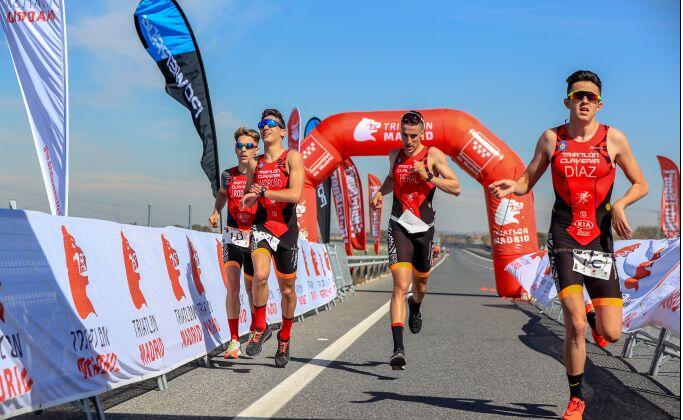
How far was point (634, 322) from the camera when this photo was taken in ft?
22.6

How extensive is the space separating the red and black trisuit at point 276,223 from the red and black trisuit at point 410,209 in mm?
985

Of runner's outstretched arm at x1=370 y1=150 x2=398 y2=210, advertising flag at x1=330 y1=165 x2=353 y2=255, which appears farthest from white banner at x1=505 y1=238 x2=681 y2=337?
advertising flag at x1=330 y1=165 x2=353 y2=255

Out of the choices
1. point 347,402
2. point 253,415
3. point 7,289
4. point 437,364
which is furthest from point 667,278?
point 7,289

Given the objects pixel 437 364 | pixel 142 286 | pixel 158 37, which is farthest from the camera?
pixel 158 37

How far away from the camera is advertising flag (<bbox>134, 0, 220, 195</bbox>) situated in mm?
13297

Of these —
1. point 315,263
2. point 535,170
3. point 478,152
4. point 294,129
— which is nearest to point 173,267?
point 535,170

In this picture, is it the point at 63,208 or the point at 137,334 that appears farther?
the point at 63,208

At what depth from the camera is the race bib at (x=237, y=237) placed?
7.88m

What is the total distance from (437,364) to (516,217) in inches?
410

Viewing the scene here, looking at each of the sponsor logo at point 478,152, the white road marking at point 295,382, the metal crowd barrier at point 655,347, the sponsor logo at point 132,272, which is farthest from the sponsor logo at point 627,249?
the sponsor logo at point 478,152

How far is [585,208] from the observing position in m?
5.13

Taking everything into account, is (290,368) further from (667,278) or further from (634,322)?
(667,278)

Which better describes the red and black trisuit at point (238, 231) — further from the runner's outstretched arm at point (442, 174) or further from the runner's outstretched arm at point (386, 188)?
the runner's outstretched arm at point (442, 174)

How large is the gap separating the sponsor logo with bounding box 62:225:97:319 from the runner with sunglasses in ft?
9.22
